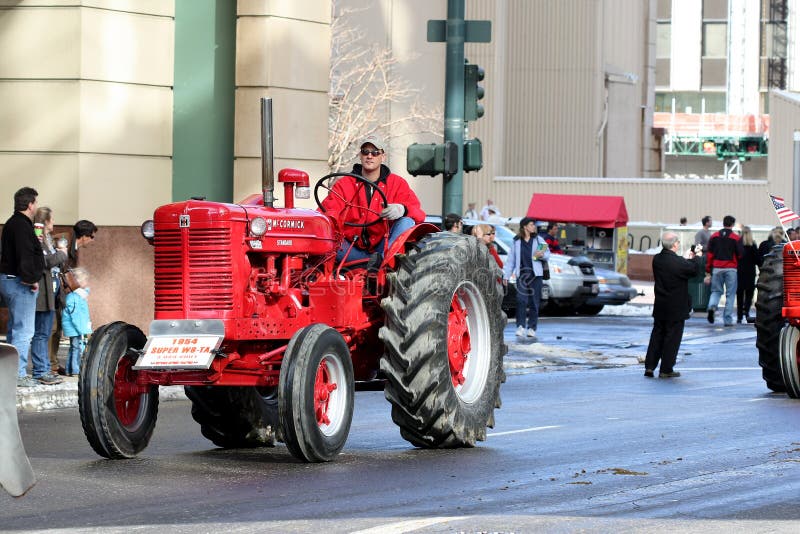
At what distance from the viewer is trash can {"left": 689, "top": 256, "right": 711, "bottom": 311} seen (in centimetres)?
3369

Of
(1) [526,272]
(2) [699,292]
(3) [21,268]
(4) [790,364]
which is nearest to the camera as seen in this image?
(3) [21,268]

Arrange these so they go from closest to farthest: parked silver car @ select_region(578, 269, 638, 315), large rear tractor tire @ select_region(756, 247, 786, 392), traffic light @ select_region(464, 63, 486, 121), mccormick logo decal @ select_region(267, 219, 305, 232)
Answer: mccormick logo decal @ select_region(267, 219, 305, 232) < large rear tractor tire @ select_region(756, 247, 786, 392) < traffic light @ select_region(464, 63, 486, 121) < parked silver car @ select_region(578, 269, 638, 315)

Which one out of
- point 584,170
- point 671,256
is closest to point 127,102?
point 671,256

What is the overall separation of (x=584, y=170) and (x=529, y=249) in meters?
32.0

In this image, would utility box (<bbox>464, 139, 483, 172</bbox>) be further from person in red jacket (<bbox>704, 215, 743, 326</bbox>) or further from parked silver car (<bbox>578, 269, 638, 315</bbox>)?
parked silver car (<bbox>578, 269, 638, 315</bbox>)

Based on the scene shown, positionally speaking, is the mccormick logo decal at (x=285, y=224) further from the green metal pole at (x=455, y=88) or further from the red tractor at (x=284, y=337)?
the green metal pole at (x=455, y=88)

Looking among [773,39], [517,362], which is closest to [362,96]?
[517,362]

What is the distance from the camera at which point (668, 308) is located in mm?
20109

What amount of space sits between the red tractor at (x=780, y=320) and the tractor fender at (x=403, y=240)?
18.5ft

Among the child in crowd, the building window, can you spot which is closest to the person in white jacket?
the child in crowd

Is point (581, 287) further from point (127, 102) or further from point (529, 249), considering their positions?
point (127, 102)

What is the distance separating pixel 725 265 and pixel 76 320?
52.9ft

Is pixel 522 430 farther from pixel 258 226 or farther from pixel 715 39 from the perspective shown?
pixel 715 39

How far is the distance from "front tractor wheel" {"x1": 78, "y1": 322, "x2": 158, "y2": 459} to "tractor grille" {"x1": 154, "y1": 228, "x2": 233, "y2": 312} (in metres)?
0.37
